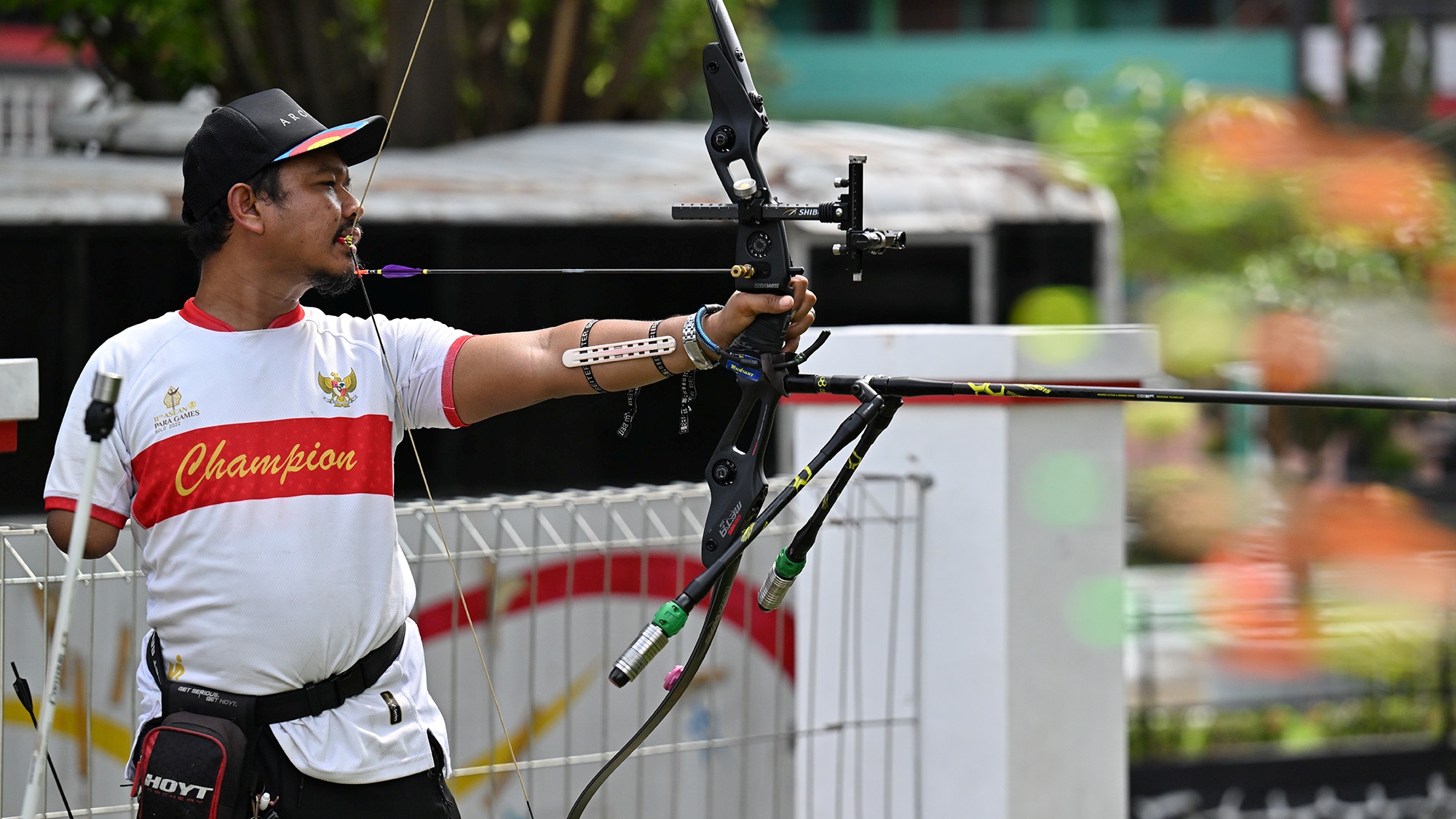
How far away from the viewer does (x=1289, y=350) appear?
39.4 ft

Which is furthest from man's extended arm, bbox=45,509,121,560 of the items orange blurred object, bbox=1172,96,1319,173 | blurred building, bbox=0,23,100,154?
orange blurred object, bbox=1172,96,1319,173

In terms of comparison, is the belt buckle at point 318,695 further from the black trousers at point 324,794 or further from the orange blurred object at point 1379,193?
the orange blurred object at point 1379,193

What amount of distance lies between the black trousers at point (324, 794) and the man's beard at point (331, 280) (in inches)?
27.8

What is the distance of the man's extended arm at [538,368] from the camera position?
2.46 meters

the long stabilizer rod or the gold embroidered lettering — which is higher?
the long stabilizer rod

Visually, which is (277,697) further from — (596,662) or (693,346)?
(596,662)

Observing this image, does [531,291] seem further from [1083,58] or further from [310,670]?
[1083,58]

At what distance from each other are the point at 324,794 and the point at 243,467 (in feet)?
1.72

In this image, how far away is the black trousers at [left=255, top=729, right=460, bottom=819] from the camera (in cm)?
238

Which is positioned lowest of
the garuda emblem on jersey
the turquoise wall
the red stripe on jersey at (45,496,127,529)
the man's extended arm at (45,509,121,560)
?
the man's extended arm at (45,509,121,560)

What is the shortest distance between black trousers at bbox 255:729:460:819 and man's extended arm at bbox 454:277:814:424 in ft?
2.02

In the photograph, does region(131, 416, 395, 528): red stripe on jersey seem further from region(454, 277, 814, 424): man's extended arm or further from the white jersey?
region(454, 277, 814, 424): man's extended arm

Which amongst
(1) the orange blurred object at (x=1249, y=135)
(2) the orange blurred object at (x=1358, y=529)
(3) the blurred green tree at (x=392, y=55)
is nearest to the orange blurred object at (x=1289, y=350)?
(2) the orange blurred object at (x=1358, y=529)

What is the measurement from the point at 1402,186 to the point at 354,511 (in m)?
12.5
